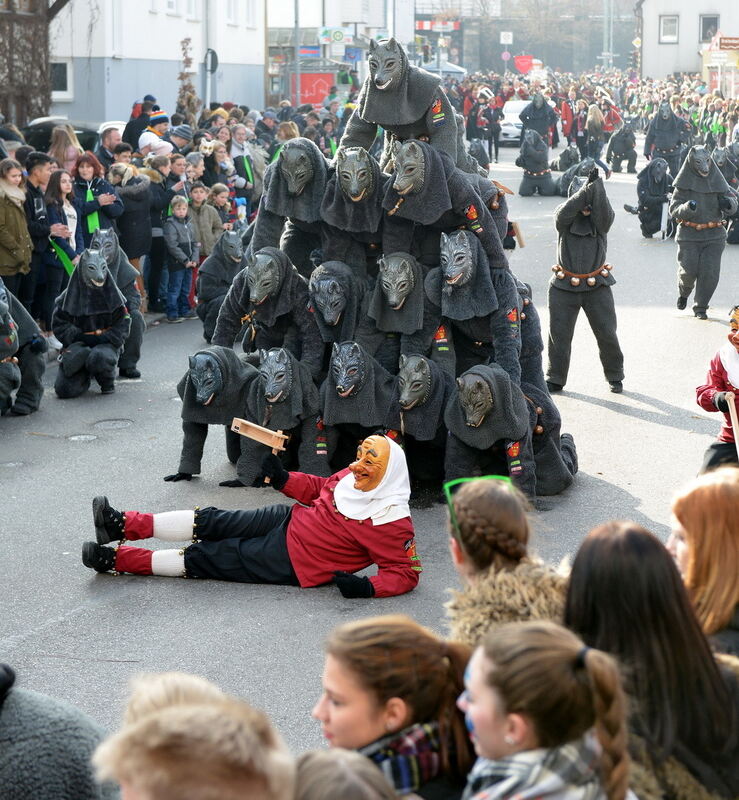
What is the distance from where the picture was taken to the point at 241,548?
24.1 feet

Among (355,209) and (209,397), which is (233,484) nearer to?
(209,397)

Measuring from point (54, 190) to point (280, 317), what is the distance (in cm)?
501

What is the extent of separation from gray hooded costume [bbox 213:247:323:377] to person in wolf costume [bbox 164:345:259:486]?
0.26m

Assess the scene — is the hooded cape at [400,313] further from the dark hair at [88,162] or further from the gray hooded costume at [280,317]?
the dark hair at [88,162]

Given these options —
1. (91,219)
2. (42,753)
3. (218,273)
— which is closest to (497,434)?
(42,753)

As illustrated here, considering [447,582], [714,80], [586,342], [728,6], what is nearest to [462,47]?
[728,6]

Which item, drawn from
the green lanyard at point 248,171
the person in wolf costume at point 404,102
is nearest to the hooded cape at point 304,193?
the person in wolf costume at point 404,102

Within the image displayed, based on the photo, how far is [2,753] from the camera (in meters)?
3.47

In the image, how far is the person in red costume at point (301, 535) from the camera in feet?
23.1

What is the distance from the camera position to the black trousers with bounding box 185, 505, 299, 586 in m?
7.33

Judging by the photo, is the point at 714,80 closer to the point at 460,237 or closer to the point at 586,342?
the point at 586,342

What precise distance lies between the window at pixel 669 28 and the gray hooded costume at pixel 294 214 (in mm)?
74549

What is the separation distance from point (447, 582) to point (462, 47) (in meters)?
104

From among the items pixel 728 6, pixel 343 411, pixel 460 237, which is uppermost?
pixel 728 6
